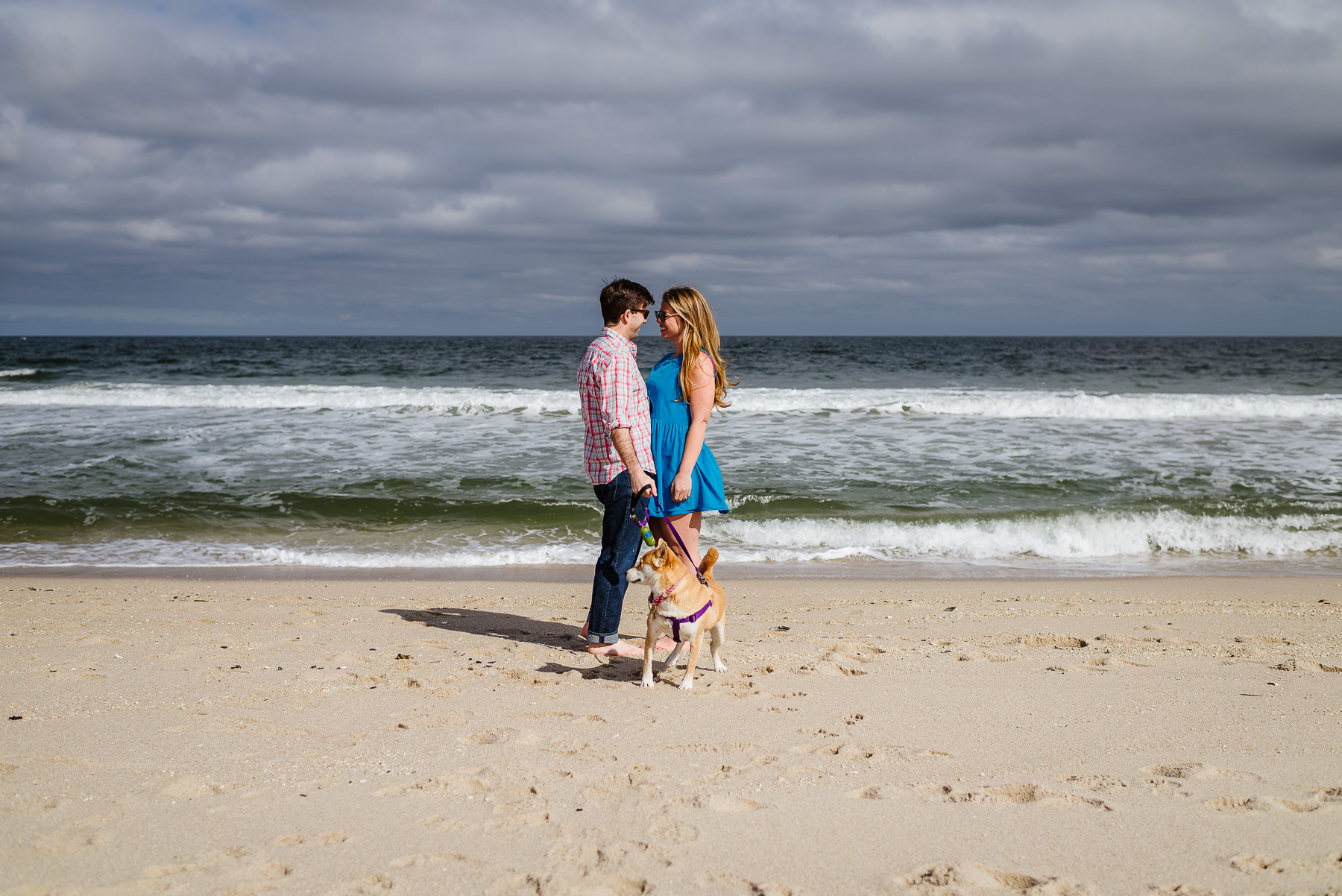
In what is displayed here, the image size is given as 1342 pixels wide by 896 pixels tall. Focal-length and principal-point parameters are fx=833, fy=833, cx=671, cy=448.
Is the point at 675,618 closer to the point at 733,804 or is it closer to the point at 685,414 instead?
the point at 685,414

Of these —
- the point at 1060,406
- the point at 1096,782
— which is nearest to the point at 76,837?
the point at 1096,782

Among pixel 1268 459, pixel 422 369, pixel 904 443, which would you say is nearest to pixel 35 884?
pixel 904 443

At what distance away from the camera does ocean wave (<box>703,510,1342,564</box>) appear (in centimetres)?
781

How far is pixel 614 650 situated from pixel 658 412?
1415 mm

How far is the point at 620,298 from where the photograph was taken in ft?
13.4

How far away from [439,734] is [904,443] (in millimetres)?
11362

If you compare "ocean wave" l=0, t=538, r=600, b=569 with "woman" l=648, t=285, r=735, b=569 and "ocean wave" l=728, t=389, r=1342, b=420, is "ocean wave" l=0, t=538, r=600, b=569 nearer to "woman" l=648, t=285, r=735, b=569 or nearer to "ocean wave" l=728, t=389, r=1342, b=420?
"woman" l=648, t=285, r=735, b=569

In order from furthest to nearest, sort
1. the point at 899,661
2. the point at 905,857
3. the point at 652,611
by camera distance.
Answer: the point at 899,661 → the point at 652,611 → the point at 905,857

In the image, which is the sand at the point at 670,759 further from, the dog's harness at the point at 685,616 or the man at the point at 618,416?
the man at the point at 618,416

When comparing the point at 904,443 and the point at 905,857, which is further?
the point at 904,443

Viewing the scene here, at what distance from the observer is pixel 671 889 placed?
2389 millimetres

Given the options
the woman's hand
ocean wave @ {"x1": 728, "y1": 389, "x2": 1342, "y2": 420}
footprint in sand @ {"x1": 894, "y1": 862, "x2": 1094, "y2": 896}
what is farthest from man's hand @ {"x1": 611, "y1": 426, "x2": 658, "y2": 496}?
ocean wave @ {"x1": 728, "y1": 389, "x2": 1342, "y2": 420}

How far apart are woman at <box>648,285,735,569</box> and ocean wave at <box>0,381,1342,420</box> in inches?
559

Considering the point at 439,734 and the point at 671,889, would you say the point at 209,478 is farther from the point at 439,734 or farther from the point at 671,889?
→ the point at 671,889
